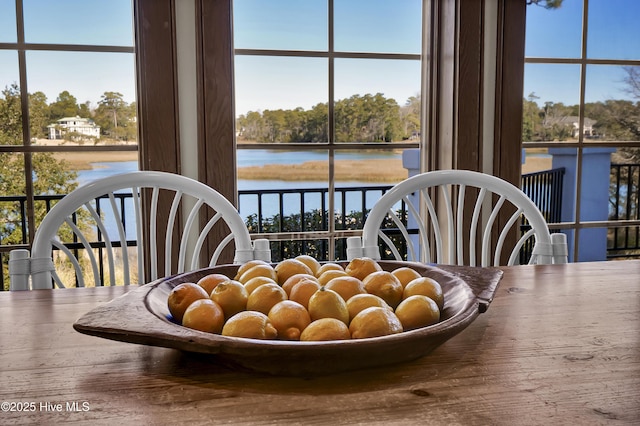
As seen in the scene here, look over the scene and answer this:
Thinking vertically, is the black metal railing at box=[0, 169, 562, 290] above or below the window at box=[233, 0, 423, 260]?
below

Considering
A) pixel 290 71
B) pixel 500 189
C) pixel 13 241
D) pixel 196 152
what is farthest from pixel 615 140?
pixel 13 241

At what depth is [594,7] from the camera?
233 cm

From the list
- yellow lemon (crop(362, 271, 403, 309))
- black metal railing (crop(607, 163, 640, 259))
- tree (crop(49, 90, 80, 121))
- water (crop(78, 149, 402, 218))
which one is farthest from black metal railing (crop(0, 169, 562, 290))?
yellow lemon (crop(362, 271, 403, 309))

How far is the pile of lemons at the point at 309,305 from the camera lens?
62 centimetres

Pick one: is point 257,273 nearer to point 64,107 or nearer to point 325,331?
point 325,331

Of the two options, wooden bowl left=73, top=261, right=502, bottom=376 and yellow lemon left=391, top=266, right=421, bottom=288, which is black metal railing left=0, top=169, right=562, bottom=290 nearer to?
yellow lemon left=391, top=266, right=421, bottom=288

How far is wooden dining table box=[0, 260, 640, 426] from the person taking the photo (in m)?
0.53

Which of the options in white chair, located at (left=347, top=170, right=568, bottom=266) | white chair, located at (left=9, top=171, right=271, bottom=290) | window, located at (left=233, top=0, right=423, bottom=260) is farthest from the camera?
window, located at (left=233, top=0, right=423, bottom=260)

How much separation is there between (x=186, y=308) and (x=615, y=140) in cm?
237

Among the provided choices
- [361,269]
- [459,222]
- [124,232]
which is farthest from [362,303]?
[124,232]

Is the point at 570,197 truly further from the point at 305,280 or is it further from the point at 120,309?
the point at 120,309

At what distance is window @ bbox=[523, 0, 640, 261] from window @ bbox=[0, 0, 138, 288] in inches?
66.5

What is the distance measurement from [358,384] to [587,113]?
87.8 inches

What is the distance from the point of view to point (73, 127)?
195cm
